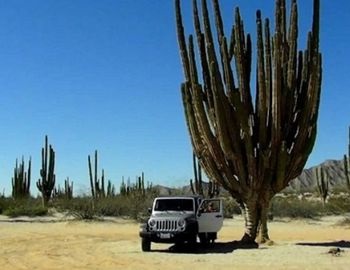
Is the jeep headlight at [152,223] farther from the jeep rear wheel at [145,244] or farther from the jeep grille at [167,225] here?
the jeep rear wheel at [145,244]

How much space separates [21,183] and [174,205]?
27.3 m

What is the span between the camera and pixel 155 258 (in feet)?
48.8

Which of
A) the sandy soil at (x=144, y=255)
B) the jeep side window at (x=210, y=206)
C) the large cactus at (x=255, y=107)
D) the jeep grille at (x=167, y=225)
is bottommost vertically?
the sandy soil at (x=144, y=255)

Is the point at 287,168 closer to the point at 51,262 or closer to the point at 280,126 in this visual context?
the point at 280,126

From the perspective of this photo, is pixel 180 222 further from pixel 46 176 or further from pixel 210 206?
pixel 46 176

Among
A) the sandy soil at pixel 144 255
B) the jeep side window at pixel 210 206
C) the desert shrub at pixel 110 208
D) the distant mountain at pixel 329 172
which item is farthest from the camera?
the distant mountain at pixel 329 172

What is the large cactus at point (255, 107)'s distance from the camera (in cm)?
1703

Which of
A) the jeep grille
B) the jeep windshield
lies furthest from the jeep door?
the jeep grille

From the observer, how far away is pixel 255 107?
17656 millimetres

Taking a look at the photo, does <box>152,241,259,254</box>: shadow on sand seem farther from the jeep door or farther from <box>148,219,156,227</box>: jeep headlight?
<box>148,219,156,227</box>: jeep headlight

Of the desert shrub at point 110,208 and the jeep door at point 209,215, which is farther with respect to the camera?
the desert shrub at point 110,208

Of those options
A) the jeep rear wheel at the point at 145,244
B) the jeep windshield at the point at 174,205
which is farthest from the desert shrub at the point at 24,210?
the jeep rear wheel at the point at 145,244

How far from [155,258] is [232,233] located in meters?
11.0

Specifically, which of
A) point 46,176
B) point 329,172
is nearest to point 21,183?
point 46,176
